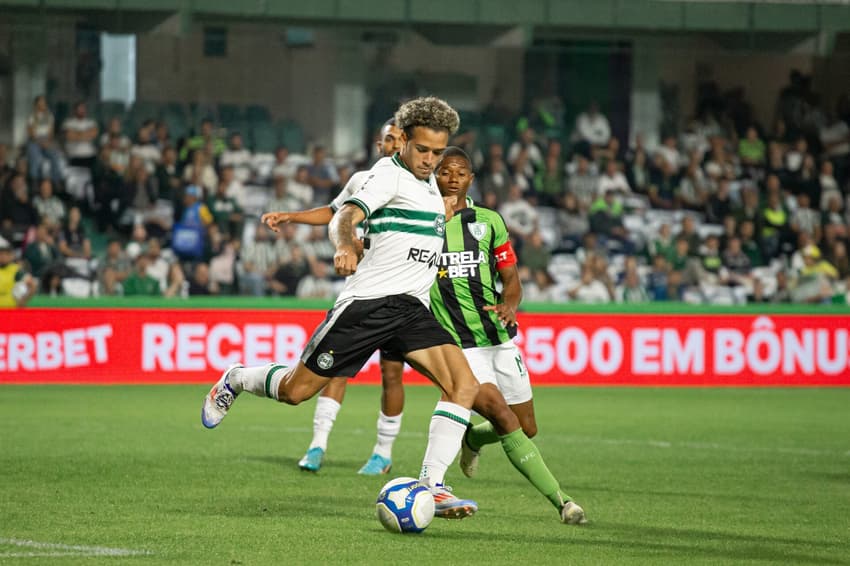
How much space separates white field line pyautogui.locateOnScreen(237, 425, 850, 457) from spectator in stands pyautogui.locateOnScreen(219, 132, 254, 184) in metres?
8.96

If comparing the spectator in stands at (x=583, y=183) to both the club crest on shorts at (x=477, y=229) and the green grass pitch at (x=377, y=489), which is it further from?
the club crest on shorts at (x=477, y=229)

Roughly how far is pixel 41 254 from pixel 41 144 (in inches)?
103

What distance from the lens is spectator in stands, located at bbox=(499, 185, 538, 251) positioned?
21219mm

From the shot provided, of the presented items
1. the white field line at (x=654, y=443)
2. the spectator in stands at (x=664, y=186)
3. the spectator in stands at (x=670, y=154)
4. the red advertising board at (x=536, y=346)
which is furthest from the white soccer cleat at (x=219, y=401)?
the spectator in stands at (x=670, y=154)

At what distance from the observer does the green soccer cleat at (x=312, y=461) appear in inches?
373

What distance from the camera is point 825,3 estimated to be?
2425 cm

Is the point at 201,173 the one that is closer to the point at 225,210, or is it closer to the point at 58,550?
the point at 225,210

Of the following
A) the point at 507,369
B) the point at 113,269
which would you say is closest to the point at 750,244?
the point at 113,269

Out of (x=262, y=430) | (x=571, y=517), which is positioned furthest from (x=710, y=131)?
(x=571, y=517)

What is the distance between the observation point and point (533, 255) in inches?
805

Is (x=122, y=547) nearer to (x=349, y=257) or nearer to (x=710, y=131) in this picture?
(x=349, y=257)

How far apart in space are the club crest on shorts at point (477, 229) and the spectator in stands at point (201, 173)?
1267 centimetres

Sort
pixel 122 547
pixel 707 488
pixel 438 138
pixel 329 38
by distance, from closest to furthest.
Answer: pixel 122 547 < pixel 438 138 < pixel 707 488 < pixel 329 38

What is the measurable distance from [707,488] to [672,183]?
14.7 meters
